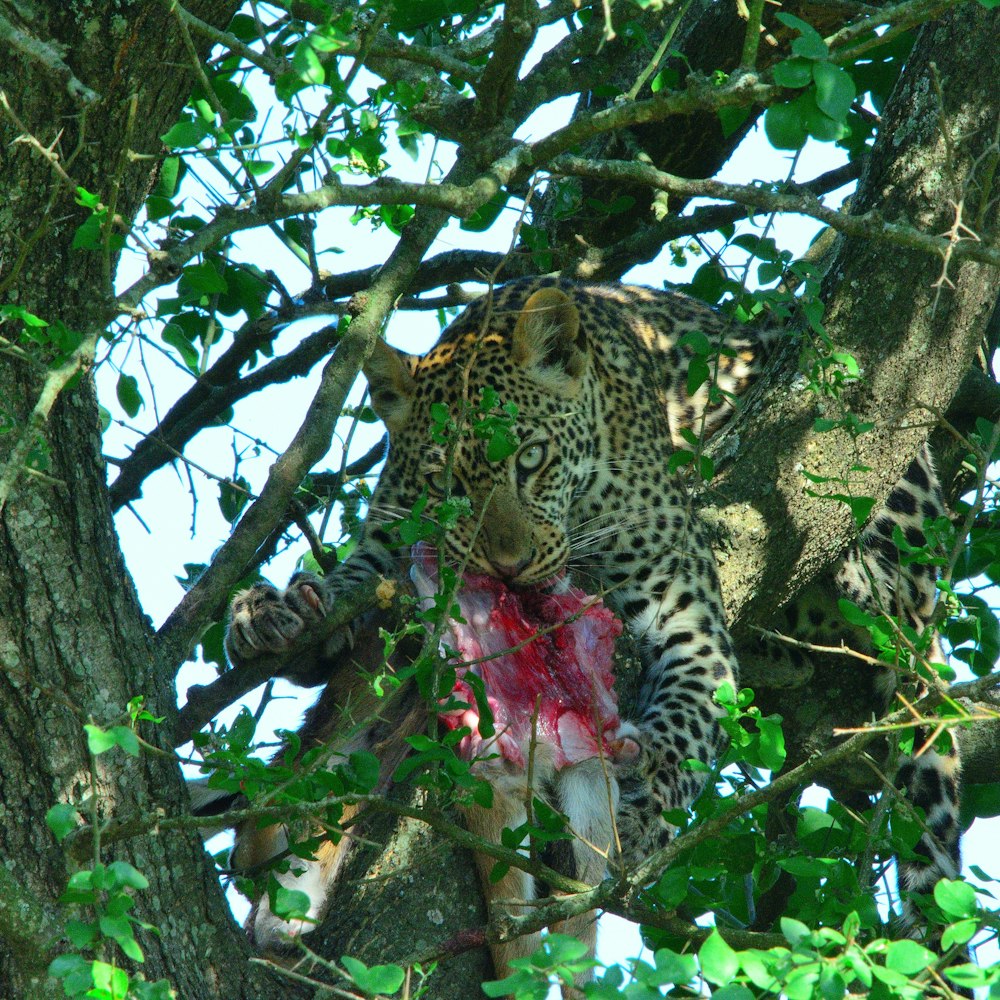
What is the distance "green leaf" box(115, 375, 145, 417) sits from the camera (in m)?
3.79

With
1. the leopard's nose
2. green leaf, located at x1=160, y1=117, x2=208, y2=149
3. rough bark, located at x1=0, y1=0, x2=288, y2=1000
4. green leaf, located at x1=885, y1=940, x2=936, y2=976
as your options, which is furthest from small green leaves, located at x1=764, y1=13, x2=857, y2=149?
the leopard's nose

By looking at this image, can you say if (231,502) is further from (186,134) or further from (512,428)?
(186,134)

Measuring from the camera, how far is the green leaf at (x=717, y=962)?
89.8 inches

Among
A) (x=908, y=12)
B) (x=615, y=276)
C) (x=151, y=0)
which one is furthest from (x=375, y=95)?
(x=615, y=276)

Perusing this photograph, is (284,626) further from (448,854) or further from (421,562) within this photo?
(448,854)

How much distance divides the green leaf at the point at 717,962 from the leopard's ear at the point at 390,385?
3712 millimetres

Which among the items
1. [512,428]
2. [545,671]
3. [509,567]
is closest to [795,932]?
[545,671]

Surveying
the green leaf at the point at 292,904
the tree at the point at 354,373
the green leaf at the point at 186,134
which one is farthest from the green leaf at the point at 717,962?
the green leaf at the point at 186,134

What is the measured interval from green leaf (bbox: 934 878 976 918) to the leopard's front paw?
2595mm

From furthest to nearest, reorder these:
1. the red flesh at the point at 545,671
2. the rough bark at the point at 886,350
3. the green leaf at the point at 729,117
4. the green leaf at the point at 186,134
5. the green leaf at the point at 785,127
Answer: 1. the rough bark at the point at 886,350
2. the red flesh at the point at 545,671
3. the green leaf at the point at 729,117
4. the green leaf at the point at 785,127
5. the green leaf at the point at 186,134

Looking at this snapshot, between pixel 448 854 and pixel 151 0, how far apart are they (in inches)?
93.3

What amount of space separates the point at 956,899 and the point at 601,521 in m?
3.09

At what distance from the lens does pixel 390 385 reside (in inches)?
228

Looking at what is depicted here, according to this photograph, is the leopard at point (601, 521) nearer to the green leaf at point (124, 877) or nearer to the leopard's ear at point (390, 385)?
the leopard's ear at point (390, 385)
